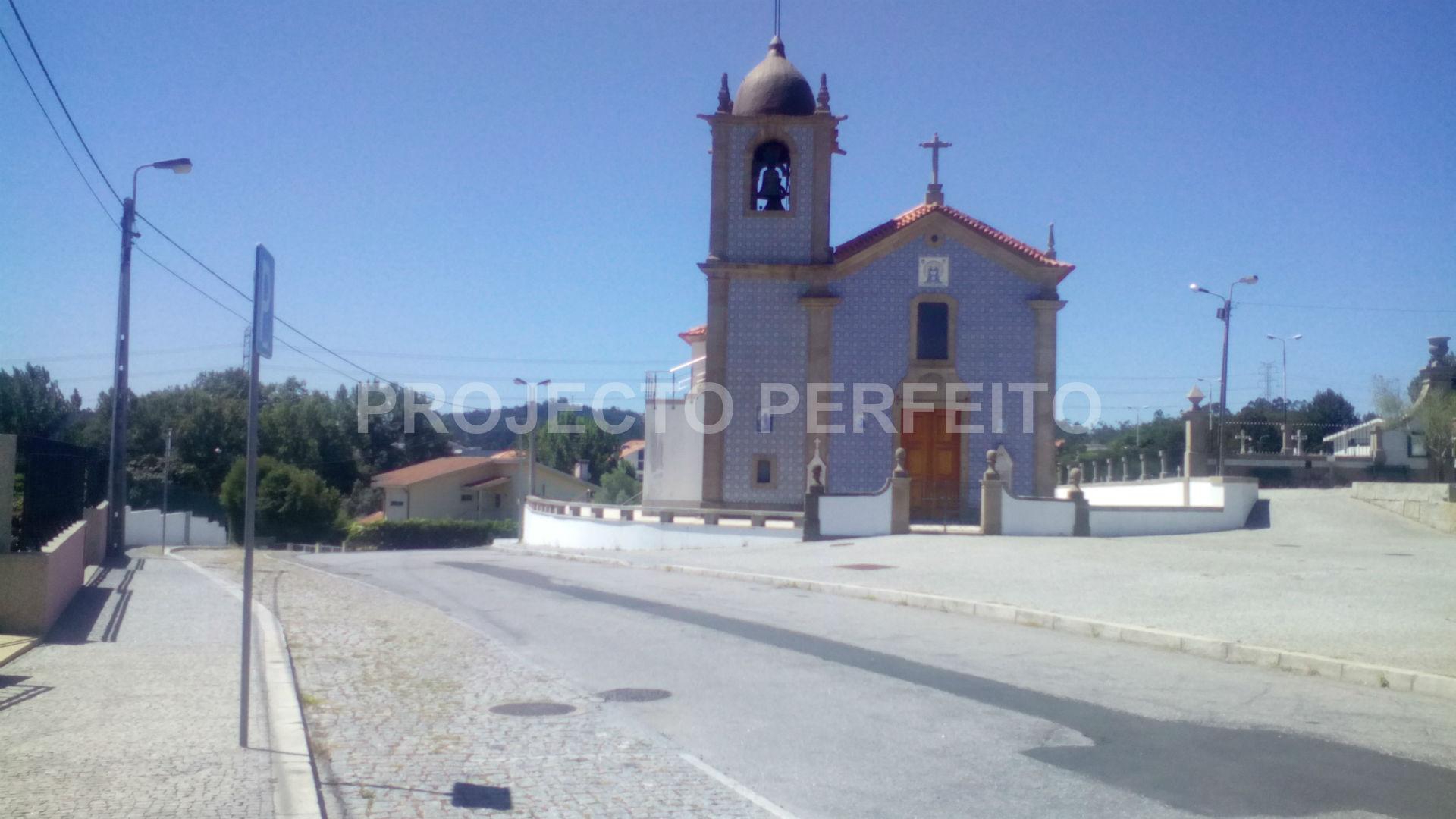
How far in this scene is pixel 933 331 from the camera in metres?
32.4

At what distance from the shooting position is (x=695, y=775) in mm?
7105

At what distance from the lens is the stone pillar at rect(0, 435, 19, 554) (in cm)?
1154

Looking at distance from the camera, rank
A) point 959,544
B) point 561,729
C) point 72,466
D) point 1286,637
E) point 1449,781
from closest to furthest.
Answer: point 1449,781 < point 561,729 < point 1286,637 < point 72,466 < point 959,544

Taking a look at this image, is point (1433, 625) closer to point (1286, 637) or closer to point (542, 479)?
point (1286, 637)

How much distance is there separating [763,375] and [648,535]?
544 centimetres

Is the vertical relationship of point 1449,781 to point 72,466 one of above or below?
below

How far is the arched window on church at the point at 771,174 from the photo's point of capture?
33.1 meters

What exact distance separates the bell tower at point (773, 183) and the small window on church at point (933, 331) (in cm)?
314

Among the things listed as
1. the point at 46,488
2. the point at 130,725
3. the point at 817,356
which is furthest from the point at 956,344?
the point at 130,725

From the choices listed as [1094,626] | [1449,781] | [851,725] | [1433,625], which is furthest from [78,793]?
[1433,625]

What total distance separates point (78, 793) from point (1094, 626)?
10.3 m

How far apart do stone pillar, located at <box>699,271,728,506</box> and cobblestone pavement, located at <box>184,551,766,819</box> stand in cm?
1929

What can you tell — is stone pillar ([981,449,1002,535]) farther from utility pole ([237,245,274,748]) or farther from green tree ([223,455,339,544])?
green tree ([223,455,339,544])

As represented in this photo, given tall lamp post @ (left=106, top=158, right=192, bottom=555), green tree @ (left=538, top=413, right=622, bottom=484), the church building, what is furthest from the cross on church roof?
green tree @ (left=538, top=413, right=622, bottom=484)
